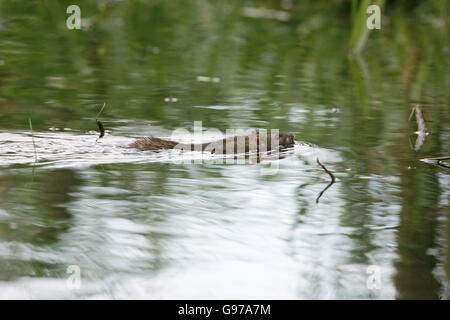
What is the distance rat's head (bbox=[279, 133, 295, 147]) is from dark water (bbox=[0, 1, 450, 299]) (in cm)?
10

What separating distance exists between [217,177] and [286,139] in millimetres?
996

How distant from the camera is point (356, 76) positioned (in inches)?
356

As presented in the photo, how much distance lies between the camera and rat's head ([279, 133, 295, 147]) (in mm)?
5629

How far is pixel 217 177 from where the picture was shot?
4.80 meters

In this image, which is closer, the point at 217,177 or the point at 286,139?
the point at 217,177

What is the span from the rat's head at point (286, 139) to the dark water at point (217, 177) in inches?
3.8

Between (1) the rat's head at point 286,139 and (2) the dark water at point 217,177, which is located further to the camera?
(1) the rat's head at point 286,139

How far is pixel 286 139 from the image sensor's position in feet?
18.5

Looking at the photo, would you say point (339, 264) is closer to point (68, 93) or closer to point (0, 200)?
point (0, 200)

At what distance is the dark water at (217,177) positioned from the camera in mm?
3254

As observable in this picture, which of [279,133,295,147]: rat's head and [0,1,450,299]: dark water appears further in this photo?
[279,133,295,147]: rat's head

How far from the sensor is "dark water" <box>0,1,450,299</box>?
3.25 metres

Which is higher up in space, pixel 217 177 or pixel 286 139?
pixel 286 139
